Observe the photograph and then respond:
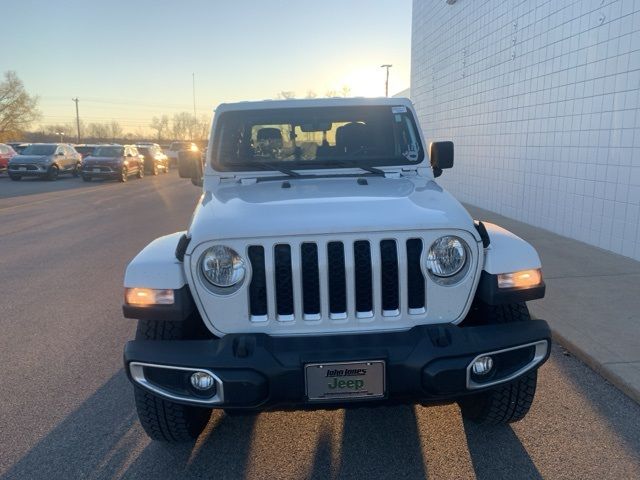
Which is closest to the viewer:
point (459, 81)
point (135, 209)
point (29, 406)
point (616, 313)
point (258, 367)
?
point (258, 367)

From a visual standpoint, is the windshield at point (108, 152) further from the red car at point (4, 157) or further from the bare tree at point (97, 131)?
the bare tree at point (97, 131)

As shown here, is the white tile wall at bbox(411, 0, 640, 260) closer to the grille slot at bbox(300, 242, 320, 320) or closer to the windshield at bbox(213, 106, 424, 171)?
the windshield at bbox(213, 106, 424, 171)

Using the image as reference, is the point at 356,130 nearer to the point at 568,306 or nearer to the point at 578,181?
the point at 568,306

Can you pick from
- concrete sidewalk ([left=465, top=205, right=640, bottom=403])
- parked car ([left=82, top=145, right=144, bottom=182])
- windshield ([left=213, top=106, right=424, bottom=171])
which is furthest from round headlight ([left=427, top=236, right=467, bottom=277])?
parked car ([left=82, top=145, right=144, bottom=182])

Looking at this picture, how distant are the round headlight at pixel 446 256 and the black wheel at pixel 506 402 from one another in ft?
2.48

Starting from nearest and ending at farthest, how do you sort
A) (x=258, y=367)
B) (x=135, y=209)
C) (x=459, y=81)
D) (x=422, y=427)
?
(x=258, y=367)
(x=422, y=427)
(x=459, y=81)
(x=135, y=209)

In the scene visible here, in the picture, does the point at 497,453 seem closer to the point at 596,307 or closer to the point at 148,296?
the point at 148,296

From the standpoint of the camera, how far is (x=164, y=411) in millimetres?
2992

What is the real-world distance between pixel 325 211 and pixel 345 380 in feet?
2.77

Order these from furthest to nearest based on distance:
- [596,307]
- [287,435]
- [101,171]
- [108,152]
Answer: [108,152]
[101,171]
[596,307]
[287,435]

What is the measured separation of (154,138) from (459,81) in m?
104

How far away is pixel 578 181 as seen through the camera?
27.3 feet

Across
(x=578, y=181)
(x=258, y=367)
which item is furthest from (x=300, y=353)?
(x=578, y=181)

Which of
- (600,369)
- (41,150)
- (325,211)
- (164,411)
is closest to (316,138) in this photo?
(325,211)
